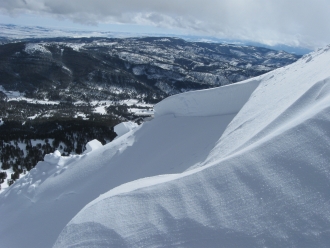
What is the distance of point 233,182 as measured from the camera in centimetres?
525

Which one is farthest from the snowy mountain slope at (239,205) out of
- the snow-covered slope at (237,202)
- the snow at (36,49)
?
the snow at (36,49)

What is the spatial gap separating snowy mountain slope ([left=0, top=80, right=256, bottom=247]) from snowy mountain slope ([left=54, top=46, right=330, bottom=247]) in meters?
3.70

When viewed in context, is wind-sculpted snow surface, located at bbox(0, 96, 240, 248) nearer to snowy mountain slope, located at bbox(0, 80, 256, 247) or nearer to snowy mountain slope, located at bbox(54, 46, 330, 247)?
snowy mountain slope, located at bbox(0, 80, 256, 247)

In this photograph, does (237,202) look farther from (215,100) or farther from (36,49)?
(36,49)

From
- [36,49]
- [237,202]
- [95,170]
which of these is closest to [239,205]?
[237,202]

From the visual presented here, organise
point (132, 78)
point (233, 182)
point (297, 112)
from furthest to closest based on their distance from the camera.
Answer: point (132, 78)
point (297, 112)
point (233, 182)

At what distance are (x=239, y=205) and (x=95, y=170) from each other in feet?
25.8

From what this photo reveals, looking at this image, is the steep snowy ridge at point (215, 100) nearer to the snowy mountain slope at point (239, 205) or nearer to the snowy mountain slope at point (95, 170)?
the snowy mountain slope at point (95, 170)

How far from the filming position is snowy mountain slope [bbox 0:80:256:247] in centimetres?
934

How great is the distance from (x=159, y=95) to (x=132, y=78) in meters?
29.3

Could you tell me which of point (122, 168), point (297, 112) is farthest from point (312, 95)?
point (122, 168)

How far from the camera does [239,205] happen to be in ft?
15.8

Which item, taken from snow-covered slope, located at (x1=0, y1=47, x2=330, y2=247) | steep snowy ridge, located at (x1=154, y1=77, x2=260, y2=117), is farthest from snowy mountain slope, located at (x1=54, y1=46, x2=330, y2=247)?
steep snowy ridge, located at (x1=154, y1=77, x2=260, y2=117)

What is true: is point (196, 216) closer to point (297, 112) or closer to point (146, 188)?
point (146, 188)
